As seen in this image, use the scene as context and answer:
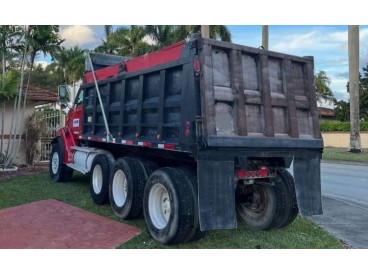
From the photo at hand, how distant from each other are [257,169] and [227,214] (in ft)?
3.66

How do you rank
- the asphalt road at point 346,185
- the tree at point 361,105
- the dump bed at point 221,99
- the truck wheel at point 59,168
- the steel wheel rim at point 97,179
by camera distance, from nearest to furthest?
the dump bed at point 221,99, the steel wheel rim at point 97,179, the asphalt road at point 346,185, the truck wheel at point 59,168, the tree at point 361,105

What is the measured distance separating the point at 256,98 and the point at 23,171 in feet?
32.4

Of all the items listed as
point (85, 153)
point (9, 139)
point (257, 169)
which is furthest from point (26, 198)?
point (9, 139)

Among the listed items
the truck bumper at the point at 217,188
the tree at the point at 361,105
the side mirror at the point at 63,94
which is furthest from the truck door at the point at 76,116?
the tree at the point at 361,105

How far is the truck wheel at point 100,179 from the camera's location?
315 inches

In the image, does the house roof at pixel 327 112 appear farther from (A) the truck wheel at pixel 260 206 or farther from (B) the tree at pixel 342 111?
(A) the truck wheel at pixel 260 206

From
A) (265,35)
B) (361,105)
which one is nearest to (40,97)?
(265,35)

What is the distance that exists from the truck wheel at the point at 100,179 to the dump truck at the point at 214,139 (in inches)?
22.3

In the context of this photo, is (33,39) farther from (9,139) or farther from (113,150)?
(113,150)

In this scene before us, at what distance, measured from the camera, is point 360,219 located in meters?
7.71

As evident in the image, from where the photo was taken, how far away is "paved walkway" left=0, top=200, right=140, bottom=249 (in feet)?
18.7

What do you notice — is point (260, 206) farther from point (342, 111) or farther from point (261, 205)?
point (342, 111)

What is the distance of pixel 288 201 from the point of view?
652cm

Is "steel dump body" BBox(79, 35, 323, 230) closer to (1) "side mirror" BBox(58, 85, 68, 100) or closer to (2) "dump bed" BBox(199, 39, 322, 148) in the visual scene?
(2) "dump bed" BBox(199, 39, 322, 148)
